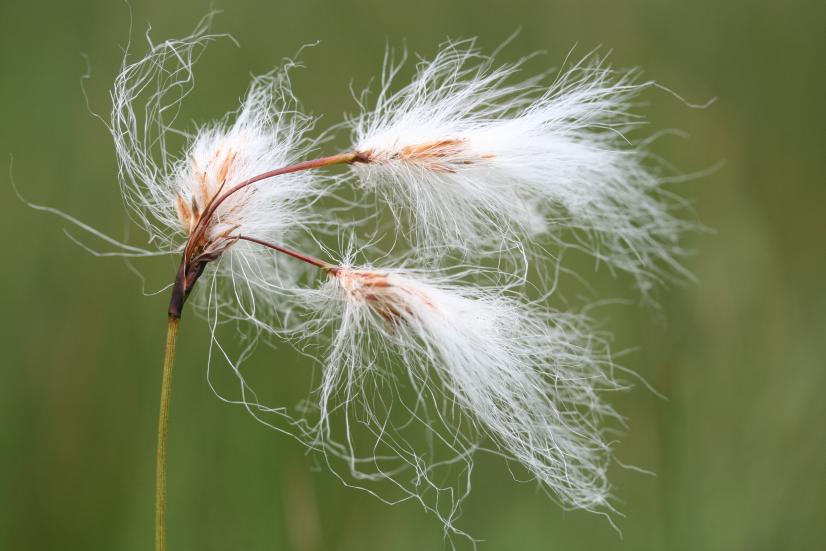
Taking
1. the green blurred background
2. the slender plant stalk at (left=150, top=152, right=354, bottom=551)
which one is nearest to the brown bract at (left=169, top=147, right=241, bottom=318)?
the slender plant stalk at (left=150, top=152, right=354, bottom=551)

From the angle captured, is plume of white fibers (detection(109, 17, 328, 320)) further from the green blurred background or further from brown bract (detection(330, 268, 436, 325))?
the green blurred background

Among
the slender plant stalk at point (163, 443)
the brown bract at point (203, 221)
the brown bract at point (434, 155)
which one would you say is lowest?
the slender plant stalk at point (163, 443)

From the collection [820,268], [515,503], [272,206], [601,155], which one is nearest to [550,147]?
[601,155]

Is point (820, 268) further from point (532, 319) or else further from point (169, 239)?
point (169, 239)

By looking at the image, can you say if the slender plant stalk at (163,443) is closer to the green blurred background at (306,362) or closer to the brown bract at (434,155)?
the brown bract at (434,155)

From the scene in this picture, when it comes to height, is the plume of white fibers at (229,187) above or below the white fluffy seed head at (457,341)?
above

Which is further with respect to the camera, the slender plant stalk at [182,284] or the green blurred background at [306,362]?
the green blurred background at [306,362]

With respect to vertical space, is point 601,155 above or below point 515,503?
above

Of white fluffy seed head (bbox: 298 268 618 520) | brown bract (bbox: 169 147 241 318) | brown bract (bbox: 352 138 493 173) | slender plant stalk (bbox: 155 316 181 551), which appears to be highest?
brown bract (bbox: 352 138 493 173)

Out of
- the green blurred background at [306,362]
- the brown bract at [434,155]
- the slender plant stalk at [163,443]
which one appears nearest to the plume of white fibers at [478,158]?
the brown bract at [434,155]
